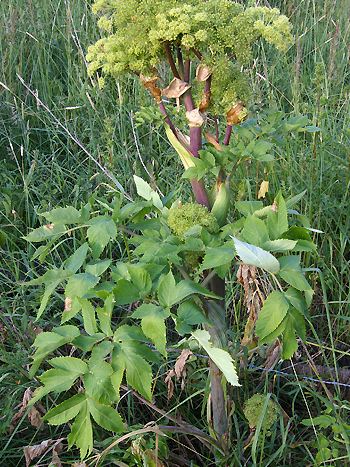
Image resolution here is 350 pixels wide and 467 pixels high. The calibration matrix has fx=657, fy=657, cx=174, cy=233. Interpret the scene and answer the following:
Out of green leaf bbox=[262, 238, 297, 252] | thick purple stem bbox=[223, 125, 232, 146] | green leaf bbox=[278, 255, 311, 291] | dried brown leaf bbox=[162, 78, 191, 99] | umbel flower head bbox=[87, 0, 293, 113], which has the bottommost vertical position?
green leaf bbox=[278, 255, 311, 291]

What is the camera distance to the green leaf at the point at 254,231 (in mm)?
1204

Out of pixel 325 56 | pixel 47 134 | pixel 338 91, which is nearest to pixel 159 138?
pixel 47 134

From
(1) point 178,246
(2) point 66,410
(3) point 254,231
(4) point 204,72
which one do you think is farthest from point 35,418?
(4) point 204,72

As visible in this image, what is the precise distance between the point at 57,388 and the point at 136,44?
2.23 ft

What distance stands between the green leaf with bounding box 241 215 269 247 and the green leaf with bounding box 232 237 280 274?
0.17ft

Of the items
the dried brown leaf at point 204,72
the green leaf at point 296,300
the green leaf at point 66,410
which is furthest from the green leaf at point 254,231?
the green leaf at point 66,410

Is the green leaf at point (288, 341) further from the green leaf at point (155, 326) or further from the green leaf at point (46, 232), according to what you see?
the green leaf at point (46, 232)

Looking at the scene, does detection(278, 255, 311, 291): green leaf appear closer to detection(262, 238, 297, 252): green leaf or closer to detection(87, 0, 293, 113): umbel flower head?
detection(262, 238, 297, 252): green leaf

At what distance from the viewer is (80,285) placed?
1231mm

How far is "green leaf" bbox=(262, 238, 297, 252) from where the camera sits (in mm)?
1175

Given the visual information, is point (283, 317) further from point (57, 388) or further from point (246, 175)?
point (246, 175)

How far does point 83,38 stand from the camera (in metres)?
3.53

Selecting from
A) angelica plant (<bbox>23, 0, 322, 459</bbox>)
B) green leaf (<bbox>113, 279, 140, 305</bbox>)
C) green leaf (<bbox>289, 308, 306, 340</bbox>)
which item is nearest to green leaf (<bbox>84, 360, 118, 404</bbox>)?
angelica plant (<bbox>23, 0, 322, 459</bbox>)

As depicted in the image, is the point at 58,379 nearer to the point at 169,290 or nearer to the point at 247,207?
the point at 169,290
